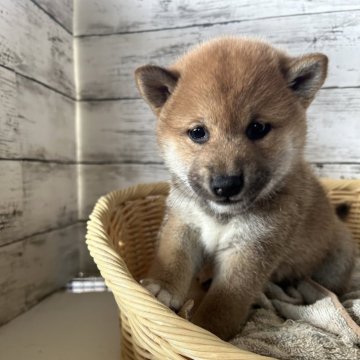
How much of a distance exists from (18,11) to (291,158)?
116 cm

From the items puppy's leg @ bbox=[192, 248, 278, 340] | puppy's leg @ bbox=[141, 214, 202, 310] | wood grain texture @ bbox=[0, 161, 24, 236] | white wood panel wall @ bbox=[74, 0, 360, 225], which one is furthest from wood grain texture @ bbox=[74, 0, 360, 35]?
puppy's leg @ bbox=[192, 248, 278, 340]

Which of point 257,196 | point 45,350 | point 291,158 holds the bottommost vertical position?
point 45,350

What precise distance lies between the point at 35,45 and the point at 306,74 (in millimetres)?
1120

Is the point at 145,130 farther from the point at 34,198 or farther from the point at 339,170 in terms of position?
the point at 339,170

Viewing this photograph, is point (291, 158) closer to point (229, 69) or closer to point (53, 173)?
point (229, 69)

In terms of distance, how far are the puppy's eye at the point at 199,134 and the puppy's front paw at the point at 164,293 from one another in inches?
16.0

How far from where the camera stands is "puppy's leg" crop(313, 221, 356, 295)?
4.70 feet

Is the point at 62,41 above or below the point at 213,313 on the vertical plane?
above

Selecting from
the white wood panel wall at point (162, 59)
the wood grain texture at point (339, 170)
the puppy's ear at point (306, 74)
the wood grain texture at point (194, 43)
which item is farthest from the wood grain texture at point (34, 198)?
the wood grain texture at point (339, 170)

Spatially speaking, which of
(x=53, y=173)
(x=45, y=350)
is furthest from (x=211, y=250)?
(x=53, y=173)

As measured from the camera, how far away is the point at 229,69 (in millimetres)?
1099

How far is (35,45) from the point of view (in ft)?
5.60

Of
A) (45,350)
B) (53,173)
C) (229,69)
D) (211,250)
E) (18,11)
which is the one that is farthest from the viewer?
(53,173)

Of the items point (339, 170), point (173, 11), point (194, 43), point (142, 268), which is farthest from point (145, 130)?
point (339, 170)
